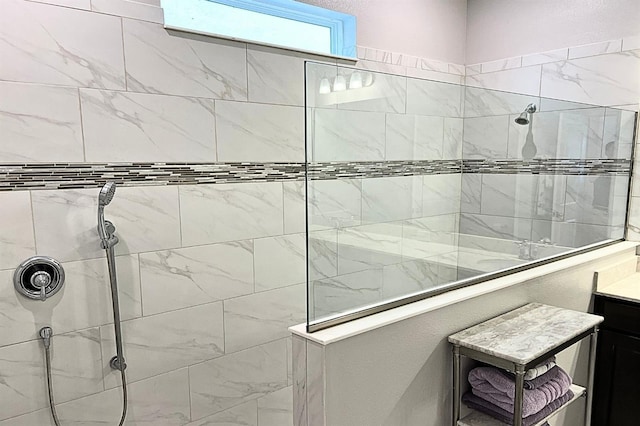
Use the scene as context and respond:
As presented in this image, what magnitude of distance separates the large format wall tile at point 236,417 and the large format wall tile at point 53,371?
0.55 m

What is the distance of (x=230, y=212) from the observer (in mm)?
2178

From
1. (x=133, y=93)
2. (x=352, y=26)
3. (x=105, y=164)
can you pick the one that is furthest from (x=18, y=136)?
(x=352, y=26)

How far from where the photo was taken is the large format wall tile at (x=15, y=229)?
1.63m

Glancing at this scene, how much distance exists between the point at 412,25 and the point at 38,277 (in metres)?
2.51

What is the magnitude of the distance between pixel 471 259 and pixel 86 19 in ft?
6.64

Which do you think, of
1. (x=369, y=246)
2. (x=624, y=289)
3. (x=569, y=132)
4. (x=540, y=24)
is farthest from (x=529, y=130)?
(x=369, y=246)

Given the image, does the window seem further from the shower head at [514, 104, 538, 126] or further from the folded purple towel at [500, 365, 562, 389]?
the folded purple towel at [500, 365, 562, 389]

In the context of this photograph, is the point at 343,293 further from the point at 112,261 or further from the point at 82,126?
the point at 82,126

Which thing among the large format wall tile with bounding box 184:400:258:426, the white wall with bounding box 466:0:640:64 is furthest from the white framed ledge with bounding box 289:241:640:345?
the white wall with bounding box 466:0:640:64

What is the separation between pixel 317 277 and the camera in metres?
1.61

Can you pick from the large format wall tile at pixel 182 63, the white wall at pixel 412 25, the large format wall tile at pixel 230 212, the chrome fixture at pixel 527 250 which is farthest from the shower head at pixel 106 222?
the chrome fixture at pixel 527 250

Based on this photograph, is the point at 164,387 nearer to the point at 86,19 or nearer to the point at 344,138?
the point at 344,138

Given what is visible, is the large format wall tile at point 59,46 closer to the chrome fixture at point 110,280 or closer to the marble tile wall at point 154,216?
the marble tile wall at point 154,216

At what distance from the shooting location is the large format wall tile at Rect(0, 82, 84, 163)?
63.4 inches
